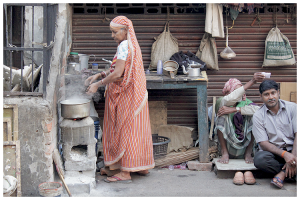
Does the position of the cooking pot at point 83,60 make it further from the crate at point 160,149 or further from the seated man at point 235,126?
the seated man at point 235,126

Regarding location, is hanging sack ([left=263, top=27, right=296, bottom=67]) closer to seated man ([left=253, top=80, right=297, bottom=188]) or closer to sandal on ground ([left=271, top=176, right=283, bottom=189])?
seated man ([left=253, top=80, right=297, bottom=188])

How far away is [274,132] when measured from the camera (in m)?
4.65

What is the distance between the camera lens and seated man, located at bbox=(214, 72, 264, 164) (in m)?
5.27

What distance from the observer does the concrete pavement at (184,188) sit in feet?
14.2

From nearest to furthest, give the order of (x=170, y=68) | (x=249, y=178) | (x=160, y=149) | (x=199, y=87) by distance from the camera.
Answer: (x=249, y=178) < (x=199, y=87) < (x=160, y=149) < (x=170, y=68)

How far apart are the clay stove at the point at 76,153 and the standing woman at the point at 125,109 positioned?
0.35 m

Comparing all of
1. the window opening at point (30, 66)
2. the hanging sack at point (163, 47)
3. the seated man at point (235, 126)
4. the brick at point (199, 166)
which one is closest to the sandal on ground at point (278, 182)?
the seated man at point (235, 126)

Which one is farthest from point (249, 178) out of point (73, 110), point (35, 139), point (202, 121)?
point (35, 139)

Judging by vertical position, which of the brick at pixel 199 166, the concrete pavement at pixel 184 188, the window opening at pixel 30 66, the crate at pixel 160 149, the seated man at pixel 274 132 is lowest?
the concrete pavement at pixel 184 188

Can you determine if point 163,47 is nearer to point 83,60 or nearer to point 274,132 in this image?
point 83,60

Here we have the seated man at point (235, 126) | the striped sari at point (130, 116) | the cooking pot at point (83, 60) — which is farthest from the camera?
the cooking pot at point (83, 60)

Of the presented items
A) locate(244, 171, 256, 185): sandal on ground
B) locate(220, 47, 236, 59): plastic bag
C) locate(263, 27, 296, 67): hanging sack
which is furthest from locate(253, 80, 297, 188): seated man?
locate(263, 27, 296, 67): hanging sack

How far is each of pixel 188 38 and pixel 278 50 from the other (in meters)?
1.68

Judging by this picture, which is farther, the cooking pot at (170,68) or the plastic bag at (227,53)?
the plastic bag at (227,53)
